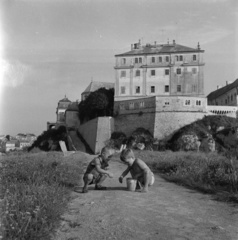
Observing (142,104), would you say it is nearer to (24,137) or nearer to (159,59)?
(159,59)

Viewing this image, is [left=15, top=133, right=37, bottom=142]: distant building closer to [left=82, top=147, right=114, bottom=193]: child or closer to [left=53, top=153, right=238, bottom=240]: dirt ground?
[left=82, top=147, right=114, bottom=193]: child

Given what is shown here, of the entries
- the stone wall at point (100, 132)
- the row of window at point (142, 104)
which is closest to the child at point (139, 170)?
the row of window at point (142, 104)

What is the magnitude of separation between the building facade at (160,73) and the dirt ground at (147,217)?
43660mm

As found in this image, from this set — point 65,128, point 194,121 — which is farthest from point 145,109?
point 65,128

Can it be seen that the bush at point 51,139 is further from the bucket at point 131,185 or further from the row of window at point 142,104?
the bucket at point 131,185

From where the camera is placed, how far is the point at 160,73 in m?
50.7

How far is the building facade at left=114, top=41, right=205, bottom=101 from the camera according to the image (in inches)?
1953

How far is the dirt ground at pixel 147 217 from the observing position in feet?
14.1

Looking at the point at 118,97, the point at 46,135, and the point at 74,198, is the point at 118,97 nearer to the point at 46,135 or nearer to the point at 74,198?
the point at 46,135

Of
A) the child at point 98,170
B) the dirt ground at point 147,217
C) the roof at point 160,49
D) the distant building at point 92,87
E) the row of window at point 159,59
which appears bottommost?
the dirt ground at point 147,217

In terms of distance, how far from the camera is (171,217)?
515 cm

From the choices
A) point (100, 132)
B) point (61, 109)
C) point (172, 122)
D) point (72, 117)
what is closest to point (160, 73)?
point (172, 122)

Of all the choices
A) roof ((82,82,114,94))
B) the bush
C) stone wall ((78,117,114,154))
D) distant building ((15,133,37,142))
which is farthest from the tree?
distant building ((15,133,37,142))

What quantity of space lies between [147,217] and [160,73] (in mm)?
46795
